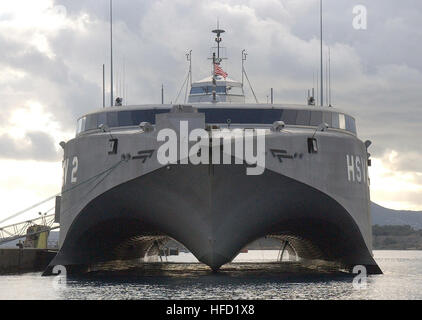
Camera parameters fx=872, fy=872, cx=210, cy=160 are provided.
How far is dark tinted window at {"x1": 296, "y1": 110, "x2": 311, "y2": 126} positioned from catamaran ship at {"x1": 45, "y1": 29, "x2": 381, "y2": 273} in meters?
0.04

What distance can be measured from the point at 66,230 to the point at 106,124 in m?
4.28

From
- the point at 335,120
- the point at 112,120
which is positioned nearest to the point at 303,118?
the point at 335,120

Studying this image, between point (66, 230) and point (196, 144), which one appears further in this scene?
point (66, 230)

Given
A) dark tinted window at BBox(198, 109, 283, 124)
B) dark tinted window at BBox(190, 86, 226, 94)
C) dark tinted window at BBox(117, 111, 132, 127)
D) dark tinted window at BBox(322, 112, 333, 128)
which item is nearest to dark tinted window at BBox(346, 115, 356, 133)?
dark tinted window at BBox(322, 112, 333, 128)

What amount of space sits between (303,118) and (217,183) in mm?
4807

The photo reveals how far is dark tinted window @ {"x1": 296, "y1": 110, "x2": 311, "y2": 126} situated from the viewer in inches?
1250

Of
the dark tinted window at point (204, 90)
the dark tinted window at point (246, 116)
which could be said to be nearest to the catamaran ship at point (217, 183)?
the dark tinted window at point (246, 116)

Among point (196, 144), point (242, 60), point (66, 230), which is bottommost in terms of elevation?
point (66, 230)

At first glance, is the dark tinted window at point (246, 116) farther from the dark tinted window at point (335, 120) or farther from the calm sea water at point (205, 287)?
the calm sea water at point (205, 287)

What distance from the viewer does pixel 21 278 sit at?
37188 mm

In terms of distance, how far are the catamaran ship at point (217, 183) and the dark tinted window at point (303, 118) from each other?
41 mm
